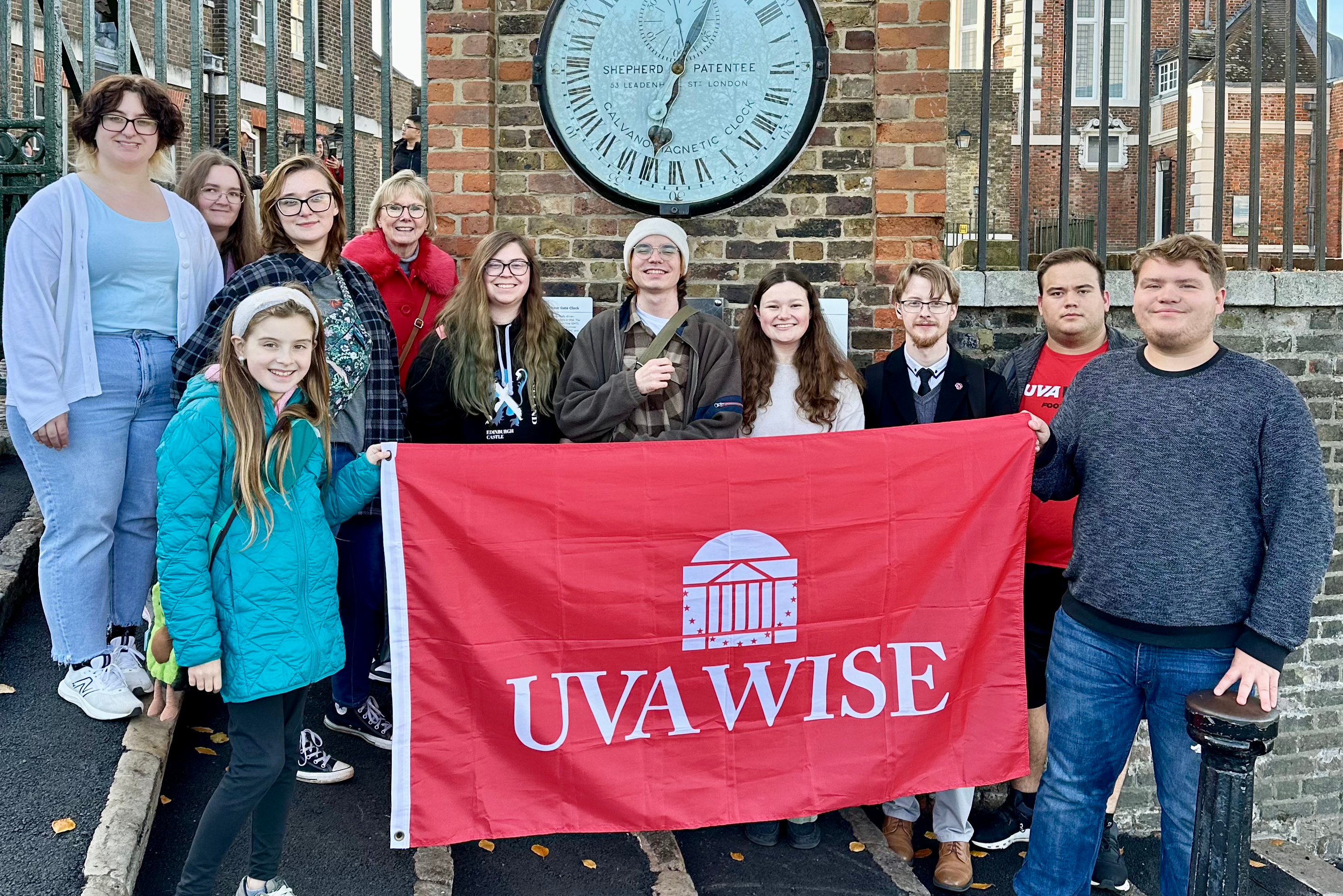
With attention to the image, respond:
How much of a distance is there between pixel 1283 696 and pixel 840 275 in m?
Answer: 3.58

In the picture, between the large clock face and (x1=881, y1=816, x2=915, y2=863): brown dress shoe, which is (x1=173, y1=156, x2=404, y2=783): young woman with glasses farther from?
(x1=881, y1=816, x2=915, y2=863): brown dress shoe

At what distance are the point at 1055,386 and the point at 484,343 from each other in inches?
78.9

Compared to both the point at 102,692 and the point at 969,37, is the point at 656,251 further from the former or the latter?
the point at 969,37

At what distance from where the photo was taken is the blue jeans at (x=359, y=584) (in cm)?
346

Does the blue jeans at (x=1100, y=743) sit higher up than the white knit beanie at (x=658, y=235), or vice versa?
the white knit beanie at (x=658, y=235)

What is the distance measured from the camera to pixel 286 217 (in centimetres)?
337

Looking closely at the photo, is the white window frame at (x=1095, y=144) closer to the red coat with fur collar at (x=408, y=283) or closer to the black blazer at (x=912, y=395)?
the black blazer at (x=912, y=395)

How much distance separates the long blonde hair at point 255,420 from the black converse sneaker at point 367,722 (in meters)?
1.22

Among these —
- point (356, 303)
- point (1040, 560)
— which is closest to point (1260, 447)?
point (1040, 560)

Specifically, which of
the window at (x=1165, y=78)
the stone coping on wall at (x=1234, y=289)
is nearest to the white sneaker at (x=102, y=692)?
the stone coping on wall at (x=1234, y=289)

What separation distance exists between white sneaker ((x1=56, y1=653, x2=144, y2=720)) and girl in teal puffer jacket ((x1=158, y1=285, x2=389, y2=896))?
2.84ft

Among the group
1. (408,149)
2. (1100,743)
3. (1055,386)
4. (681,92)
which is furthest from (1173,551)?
(408,149)

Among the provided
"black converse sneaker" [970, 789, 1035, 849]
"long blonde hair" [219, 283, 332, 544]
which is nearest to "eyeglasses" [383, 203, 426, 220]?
"long blonde hair" [219, 283, 332, 544]

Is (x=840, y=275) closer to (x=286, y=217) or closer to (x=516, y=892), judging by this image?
(x=286, y=217)
